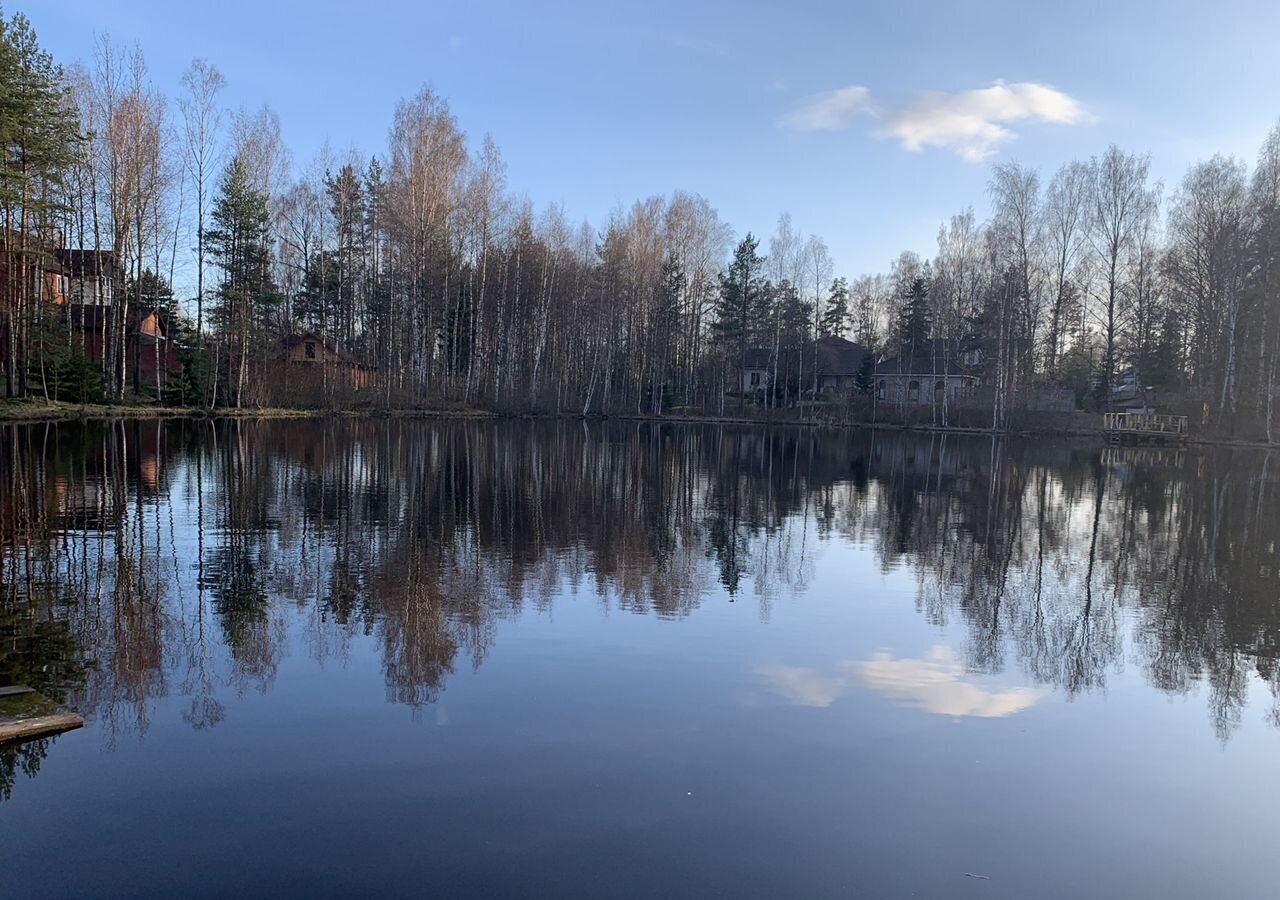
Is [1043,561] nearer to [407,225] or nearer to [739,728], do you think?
[739,728]

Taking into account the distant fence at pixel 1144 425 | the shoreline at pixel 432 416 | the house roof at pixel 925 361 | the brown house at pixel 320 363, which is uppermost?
the house roof at pixel 925 361

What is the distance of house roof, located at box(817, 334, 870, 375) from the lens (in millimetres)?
80500

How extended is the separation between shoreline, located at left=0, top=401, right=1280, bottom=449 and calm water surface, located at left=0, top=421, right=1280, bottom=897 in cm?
2103

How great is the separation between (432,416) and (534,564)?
42.7 m

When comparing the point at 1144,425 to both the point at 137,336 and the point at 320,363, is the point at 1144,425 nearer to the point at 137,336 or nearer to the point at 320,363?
the point at 320,363

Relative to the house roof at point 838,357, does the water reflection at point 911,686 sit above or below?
below

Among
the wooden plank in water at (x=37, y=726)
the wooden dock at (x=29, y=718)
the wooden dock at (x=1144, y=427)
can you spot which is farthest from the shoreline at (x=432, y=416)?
the wooden plank in water at (x=37, y=726)

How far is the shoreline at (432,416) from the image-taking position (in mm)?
33094

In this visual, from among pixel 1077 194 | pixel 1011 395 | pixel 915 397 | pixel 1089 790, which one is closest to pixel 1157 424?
pixel 1011 395

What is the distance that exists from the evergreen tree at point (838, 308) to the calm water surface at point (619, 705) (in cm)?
7422

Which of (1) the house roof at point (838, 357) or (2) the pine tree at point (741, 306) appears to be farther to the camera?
(1) the house roof at point (838, 357)

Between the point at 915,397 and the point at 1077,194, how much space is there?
74.1 ft

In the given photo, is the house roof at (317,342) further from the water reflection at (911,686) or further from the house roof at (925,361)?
the water reflection at (911,686)

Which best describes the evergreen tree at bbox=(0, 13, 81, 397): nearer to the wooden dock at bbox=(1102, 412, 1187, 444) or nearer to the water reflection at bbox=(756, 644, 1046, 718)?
the water reflection at bbox=(756, 644, 1046, 718)
